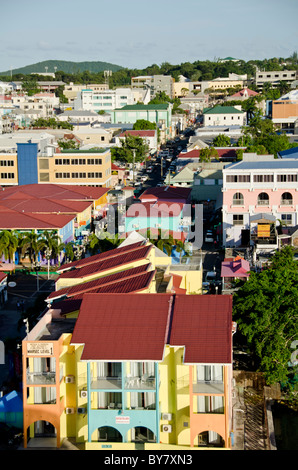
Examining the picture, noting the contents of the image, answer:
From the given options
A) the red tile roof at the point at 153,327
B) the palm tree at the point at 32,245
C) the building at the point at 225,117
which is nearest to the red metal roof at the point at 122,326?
the red tile roof at the point at 153,327

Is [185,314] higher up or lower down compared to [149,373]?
higher up

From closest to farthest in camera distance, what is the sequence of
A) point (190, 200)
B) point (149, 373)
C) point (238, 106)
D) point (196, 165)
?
1. point (149, 373)
2. point (190, 200)
3. point (196, 165)
4. point (238, 106)

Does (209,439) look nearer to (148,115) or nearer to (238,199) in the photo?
(238,199)

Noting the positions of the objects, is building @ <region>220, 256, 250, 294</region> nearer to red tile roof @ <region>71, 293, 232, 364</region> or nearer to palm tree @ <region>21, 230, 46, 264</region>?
palm tree @ <region>21, 230, 46, 264</region>

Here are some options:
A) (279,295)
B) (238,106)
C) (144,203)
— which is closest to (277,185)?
(144,203)

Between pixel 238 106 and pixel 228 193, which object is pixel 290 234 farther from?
pixel 238 106

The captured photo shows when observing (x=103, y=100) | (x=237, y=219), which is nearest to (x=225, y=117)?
(x=103, y=100)
